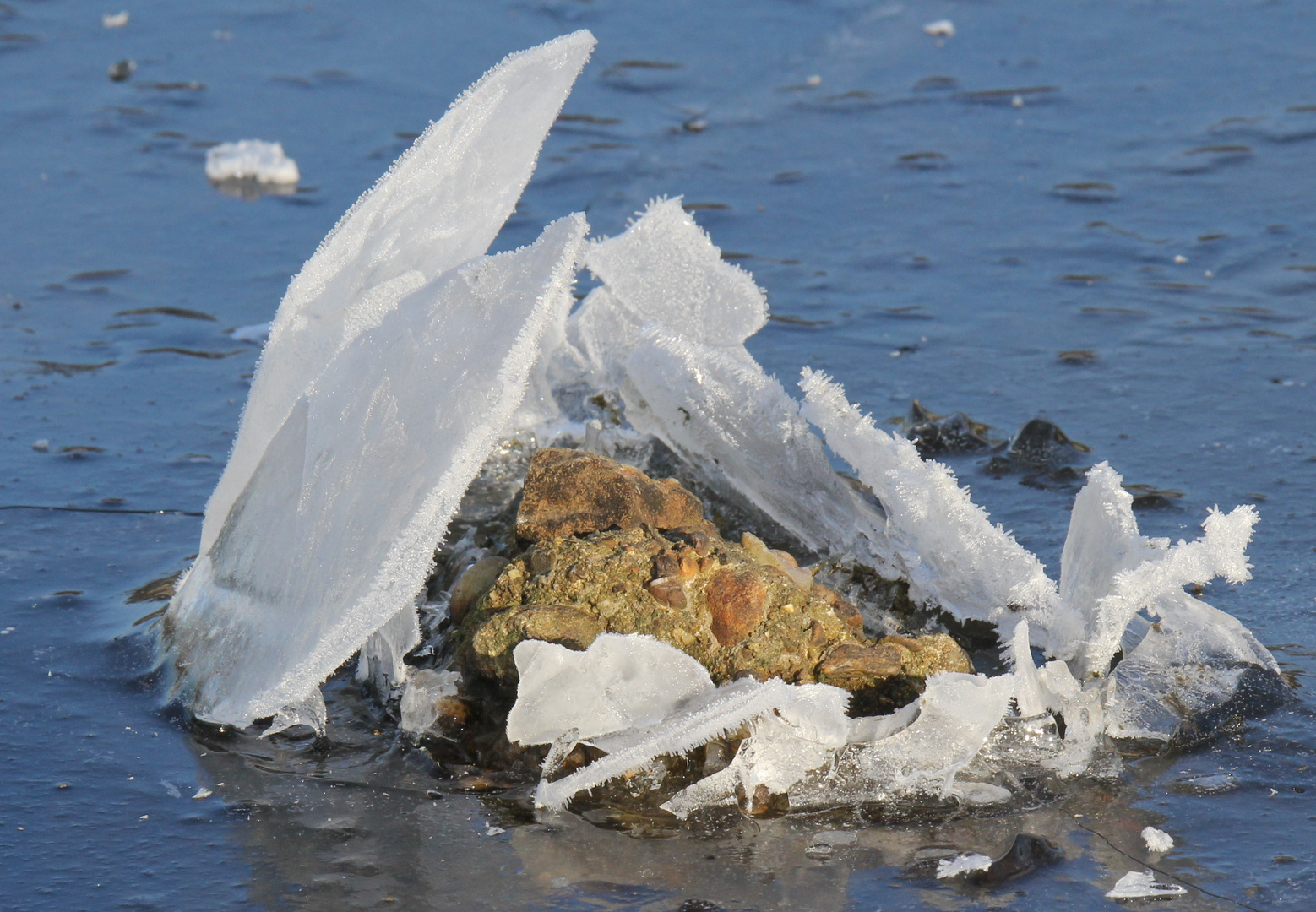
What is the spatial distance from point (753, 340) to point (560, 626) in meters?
2.02

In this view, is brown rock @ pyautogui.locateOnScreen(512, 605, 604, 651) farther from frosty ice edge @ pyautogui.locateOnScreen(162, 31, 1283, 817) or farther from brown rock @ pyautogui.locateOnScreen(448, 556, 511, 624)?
brown rock @ pyautogui.locateOnScreen(448, 556, 511, 624)

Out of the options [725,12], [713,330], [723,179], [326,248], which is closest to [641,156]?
[723,179]

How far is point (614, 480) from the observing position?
8.05 feet

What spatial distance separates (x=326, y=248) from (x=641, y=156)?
3292 mm

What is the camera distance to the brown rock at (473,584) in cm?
246

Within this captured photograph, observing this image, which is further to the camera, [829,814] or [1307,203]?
[1307,203]

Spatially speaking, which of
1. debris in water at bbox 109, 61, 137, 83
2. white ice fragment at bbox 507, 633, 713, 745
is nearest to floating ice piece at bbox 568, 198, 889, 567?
white ice fragment at bbox 507, 633, 713, 745

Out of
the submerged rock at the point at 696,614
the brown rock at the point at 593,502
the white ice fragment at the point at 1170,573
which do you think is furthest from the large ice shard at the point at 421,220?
the white ice fragment at the point at 1170,573

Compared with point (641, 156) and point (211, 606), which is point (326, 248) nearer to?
point (211, 606)

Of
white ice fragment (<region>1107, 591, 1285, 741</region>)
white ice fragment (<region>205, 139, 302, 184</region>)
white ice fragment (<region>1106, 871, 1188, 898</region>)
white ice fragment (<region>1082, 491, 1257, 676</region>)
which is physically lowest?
white ice fragment (<region>1106, 871, 1188, 898</region>)

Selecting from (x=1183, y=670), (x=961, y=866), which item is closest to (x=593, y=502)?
(x=961, y=866)

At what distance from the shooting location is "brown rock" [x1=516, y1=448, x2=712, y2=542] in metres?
2.42

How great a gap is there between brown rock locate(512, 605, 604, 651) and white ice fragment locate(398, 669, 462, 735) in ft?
0.63

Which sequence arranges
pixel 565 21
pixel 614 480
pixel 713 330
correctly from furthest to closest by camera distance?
pixel 565 21, pixel 713 330, pixel 614 480
